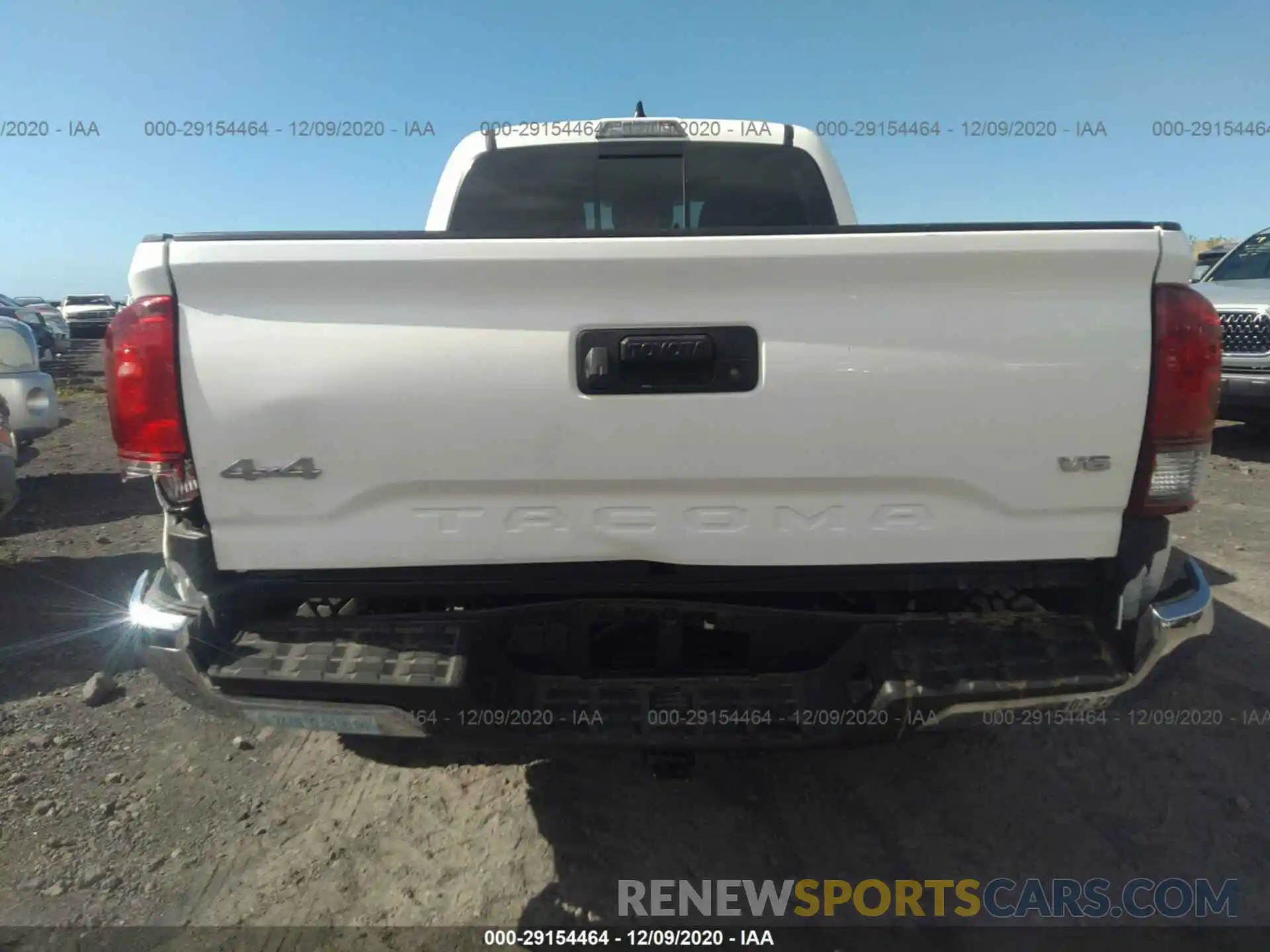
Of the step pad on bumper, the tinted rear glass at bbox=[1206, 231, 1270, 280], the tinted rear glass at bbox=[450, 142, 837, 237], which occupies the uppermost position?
the tinted rear glass at bbox=[450, 142, 837, 237]

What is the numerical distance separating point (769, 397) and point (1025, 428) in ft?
1.90

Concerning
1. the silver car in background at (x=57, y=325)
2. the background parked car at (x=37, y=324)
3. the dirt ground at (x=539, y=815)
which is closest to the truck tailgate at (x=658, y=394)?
the dirt ground at (x=539, y=815)

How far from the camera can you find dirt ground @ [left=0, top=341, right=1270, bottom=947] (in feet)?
7.96

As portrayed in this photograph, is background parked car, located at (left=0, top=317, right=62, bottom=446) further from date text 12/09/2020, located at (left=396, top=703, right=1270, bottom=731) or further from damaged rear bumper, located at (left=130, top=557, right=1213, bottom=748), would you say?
date text 12/09/2020, located at (left=396, top=703, right=1270, bottom=731)

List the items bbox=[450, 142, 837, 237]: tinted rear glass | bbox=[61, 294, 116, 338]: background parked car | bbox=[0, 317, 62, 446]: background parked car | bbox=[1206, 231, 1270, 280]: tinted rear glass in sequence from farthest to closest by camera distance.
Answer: bbox=[61, 294, 116, 338]: background parked car
bbox=[1206, 231, 1270, 280]: tinted rear glass
bbox=[0, 317, 62, 446]: background parked car
bbox=[450, 142, 837, 237]: tinted rear glass

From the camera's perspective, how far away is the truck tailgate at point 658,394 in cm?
183

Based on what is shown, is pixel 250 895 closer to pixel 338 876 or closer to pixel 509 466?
pixel 338 876

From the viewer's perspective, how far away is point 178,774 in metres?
3.00

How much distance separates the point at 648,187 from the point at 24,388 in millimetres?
5318

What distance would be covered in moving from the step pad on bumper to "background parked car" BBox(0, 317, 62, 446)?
556cm

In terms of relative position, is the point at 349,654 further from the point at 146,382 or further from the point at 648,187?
the point at 648,187

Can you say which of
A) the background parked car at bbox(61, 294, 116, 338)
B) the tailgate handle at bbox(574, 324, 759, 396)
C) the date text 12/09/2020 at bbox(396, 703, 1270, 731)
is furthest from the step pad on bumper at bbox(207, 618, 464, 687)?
the background parked car at bbox(61, 294, 116, 338)

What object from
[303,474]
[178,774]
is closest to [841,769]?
[303,474]

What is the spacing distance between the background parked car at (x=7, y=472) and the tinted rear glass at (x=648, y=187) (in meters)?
3.05
